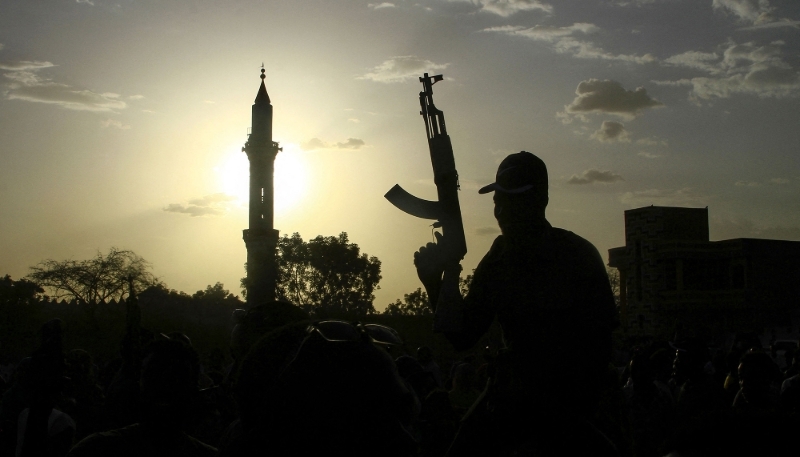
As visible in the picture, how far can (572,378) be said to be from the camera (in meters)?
2.67

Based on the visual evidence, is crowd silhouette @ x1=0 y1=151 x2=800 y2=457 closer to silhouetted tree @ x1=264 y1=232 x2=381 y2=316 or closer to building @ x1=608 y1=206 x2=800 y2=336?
building @ x1=608 y1=206 x2=800 y2=336

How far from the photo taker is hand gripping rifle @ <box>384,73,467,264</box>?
3.19 meters

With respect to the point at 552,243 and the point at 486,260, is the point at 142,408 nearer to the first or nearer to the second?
the point at 486,260

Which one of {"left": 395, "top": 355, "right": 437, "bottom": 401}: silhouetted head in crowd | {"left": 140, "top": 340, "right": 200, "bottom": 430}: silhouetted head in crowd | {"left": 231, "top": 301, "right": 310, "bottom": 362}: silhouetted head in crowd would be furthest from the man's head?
{"left": 395, "top": 355, "right": 437, "bottom": 401}: silhouetted head in crowd

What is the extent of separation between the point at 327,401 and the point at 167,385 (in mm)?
1698

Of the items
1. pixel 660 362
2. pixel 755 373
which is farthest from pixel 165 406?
pixel 660 362

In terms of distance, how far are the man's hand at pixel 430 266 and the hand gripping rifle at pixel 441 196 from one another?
34 millimetres

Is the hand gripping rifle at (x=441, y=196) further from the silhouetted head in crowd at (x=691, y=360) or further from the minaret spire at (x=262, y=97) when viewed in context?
the minaret spire at (x=262, y=97)

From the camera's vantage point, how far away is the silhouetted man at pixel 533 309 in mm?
2609

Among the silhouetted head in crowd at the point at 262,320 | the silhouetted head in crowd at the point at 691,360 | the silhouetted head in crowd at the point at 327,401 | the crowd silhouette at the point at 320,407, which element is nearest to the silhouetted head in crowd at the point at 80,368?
the crowd silhouette at the point at 320,407

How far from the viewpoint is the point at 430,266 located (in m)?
3.09

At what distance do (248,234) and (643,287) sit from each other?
26.6 m

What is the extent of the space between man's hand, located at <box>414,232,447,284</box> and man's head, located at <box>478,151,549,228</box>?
1.00ft

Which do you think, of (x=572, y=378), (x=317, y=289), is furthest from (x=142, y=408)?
(x=317, y=289)
